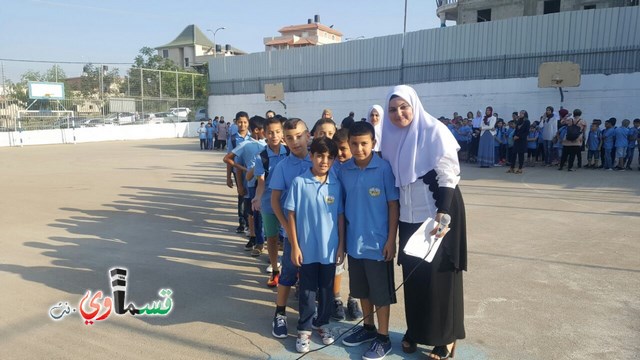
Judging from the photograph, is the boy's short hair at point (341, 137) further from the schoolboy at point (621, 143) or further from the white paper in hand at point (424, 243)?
the schoolboy at point (621, 143)

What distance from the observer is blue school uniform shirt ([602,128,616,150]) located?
12344mm

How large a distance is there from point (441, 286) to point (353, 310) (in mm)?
1072

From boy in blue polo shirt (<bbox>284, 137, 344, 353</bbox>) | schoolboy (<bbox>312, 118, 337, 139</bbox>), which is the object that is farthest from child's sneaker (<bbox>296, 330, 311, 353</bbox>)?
schoolboy (<bbox>312, 118, 337, 139</bbox>)

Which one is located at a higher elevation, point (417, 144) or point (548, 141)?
point (417, 144)

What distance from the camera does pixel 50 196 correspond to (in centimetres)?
952

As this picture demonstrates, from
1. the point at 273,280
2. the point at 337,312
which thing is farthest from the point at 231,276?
the point at 337,312

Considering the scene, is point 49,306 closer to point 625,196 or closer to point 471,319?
point 471,319

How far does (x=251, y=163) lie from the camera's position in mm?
5738

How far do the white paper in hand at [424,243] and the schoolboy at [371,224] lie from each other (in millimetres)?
294

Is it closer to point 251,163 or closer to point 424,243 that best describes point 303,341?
point 424,243

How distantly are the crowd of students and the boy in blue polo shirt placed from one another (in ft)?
33.6

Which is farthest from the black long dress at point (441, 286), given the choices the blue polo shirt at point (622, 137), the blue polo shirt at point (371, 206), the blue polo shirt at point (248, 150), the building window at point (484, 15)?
the building window at point (484, 15)

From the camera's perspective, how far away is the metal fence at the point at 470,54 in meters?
17.1

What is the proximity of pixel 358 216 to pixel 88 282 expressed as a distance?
123 inches
